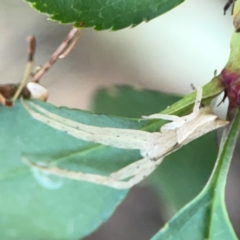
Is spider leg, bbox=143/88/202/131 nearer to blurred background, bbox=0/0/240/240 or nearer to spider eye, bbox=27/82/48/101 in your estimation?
spider eye, bbox=27/82/48/101

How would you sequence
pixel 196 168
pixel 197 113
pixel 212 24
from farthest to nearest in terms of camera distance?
pixel 212 24 → pixel 196 168 → pixel 197 113

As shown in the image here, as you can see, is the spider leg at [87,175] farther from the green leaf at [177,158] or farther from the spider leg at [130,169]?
the green leaf at [177,158]

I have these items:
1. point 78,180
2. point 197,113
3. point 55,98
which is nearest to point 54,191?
point 78,180

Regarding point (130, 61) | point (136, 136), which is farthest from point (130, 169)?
point (130, 61)

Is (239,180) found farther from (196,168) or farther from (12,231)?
(12,231)

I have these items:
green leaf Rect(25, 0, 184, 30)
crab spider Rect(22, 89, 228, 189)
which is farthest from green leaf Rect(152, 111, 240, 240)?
green leaf Rect(25, 0, 184, 30)

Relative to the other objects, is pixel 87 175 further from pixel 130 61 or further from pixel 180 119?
pixel 130 61

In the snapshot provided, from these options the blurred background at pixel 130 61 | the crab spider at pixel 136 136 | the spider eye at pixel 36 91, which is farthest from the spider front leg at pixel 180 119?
the blurred background at pixel 130 61
